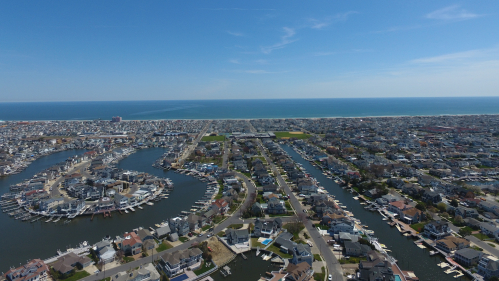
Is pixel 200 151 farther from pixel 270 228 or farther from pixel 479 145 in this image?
pixel 479 145

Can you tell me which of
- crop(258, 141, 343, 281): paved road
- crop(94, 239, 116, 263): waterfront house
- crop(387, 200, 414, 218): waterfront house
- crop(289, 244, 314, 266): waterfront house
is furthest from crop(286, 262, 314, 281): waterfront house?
crop(387, 200, 414, 218): waterfront house

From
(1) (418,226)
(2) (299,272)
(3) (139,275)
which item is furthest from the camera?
(1) (418,226)

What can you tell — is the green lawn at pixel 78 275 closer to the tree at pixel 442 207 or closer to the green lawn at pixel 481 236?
the green lawn at pixel 481 236

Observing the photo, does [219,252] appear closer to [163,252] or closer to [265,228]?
[163,252]

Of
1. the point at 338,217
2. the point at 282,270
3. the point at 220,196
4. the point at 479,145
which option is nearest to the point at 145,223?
the point at 220,196

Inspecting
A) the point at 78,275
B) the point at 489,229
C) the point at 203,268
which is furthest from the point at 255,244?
the point at 489,229

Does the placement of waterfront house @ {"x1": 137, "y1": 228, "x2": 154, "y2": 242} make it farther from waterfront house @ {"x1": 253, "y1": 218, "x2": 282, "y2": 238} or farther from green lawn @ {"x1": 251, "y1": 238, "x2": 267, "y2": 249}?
waterfront house @ {"x1": 253, "y1": 218, "x2": 282, "y2": 238}
